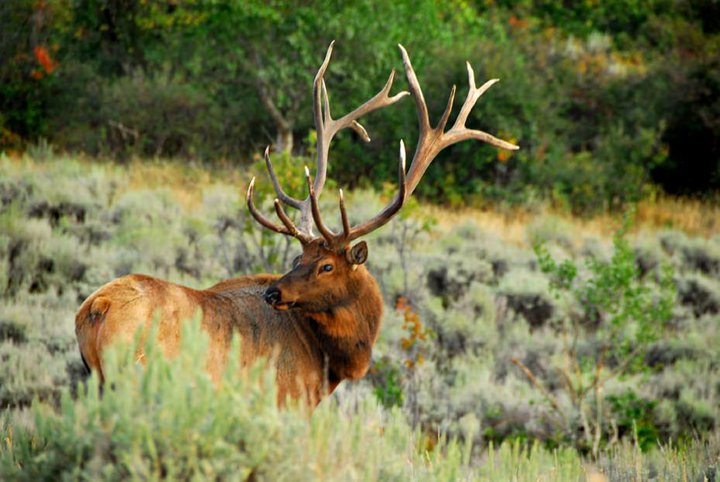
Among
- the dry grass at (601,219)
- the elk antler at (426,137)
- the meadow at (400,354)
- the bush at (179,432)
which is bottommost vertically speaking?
the dry grass at (601,219)

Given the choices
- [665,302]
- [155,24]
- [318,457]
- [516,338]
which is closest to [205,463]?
[318,457]

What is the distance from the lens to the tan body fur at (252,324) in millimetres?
4715

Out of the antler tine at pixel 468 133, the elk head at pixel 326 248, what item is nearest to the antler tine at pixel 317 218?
the elk head at pixel 326 248

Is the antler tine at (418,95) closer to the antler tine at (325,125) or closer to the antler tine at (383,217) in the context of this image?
the antler tine at (325,125)

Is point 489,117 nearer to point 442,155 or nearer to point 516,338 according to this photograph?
point 442,155

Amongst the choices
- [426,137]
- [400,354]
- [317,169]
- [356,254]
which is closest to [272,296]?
[356,254]

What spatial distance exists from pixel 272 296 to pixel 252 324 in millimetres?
288

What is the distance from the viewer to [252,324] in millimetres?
5492

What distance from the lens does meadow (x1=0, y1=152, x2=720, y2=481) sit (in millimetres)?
3047

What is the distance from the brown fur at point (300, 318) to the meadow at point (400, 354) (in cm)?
47

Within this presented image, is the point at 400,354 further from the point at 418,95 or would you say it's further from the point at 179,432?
the point at 179,432

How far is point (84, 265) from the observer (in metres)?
10.5

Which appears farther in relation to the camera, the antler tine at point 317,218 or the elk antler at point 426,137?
the elk antler at point 426,137

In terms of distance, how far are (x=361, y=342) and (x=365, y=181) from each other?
457 inches
